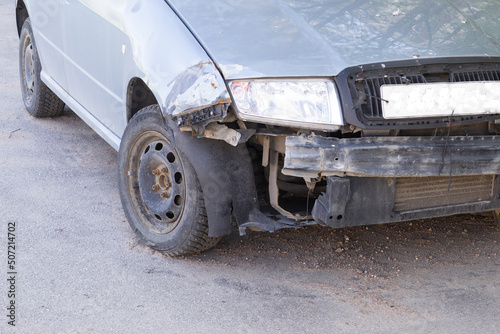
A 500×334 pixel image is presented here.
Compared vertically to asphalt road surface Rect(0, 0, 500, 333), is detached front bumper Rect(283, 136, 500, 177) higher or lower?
higher

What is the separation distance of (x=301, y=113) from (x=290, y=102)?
0.25 ft

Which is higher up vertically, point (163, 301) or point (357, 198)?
point (357, 198)

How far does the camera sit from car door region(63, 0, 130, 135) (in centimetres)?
383

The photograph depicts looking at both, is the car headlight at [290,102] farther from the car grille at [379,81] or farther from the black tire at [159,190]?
the black tire at [159,190]

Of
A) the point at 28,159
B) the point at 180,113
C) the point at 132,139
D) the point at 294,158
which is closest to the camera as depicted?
the point at 294,158

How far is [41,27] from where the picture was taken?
5.13m

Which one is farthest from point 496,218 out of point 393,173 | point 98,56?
point 98,56

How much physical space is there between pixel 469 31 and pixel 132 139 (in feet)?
6.48

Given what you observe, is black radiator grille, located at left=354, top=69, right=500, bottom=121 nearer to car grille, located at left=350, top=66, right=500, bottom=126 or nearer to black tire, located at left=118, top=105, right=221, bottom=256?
car grille, located at left=350, top=66, right=500, bottom=126

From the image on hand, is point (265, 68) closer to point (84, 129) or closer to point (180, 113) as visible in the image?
point (180, 113)

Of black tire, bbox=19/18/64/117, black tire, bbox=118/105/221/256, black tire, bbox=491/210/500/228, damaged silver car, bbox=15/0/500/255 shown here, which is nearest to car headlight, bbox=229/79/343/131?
damaged silver car, bbox=15/0/500/255

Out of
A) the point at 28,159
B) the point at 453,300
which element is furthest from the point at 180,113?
the point at 28,159

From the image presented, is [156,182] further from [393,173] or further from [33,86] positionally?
[33,86]

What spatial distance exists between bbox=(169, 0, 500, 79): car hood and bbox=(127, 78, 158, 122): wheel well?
1.78ft
